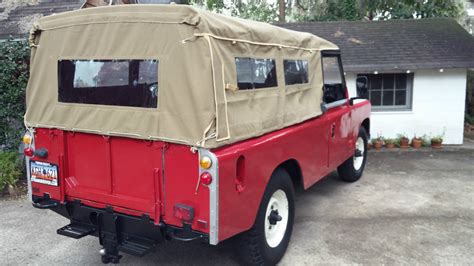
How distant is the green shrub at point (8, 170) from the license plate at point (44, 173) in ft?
9.58

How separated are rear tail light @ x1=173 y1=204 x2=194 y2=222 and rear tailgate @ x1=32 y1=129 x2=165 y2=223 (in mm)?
183

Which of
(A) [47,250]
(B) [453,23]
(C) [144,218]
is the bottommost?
(A) [47,250]

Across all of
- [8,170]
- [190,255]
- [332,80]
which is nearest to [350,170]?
[332,80]

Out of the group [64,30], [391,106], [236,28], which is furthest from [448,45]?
[64,30]

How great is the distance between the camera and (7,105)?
6.86 m

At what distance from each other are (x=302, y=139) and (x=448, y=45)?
8.56 m

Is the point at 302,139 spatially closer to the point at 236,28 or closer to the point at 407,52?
the point at 236,28

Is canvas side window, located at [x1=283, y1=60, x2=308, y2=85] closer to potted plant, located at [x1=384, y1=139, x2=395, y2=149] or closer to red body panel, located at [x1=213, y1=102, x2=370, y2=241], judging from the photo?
red body panel, located at [x1=213, y1=102, x2=370, y2=241]

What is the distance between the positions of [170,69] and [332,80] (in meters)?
3.42

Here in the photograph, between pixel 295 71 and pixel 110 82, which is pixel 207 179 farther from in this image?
pixel 295 71

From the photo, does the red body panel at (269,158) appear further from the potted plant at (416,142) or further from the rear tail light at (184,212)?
the potted plant at (416,142)

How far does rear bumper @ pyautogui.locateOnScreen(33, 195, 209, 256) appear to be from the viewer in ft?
11.1

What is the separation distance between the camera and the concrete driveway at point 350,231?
442 centimetres

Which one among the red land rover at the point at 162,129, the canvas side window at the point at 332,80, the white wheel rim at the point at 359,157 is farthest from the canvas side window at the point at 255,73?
the white wheel rim at the point at 359,157
